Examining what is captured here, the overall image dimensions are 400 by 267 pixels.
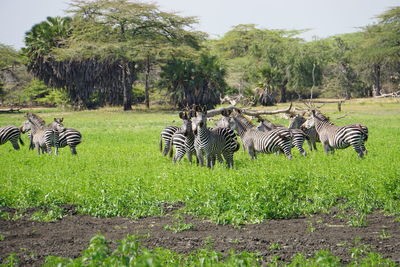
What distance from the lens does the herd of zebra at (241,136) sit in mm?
14703

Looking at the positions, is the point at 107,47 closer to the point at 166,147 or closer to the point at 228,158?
the point at 166,147

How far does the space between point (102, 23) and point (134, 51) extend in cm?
689

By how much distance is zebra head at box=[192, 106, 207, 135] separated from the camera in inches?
571

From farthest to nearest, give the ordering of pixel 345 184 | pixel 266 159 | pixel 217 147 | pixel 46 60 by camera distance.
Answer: pixel 46 60 → pixel 266 159 → pixel 217 147 → pixel 345 184

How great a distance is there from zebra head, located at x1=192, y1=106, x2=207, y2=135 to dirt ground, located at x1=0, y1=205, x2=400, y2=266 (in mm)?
4910

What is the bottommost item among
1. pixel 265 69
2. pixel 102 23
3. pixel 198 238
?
pixel 198 238

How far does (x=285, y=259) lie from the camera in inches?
283

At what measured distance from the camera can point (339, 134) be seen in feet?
56.1

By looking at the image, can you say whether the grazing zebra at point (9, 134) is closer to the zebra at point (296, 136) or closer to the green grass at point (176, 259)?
the zebra at point (296, 136)

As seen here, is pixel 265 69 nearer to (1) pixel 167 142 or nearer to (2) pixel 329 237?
(1) pixel 167 142

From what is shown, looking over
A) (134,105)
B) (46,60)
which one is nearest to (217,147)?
(46,60)

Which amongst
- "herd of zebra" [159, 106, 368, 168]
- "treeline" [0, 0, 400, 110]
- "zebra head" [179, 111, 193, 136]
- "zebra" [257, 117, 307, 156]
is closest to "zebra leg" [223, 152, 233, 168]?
"herd of zebra" [159, 106, 368, 168]

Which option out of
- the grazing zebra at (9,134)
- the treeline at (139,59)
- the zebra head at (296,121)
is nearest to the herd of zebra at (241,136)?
the zebra head at (296,121)

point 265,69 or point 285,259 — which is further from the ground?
point 265,69
